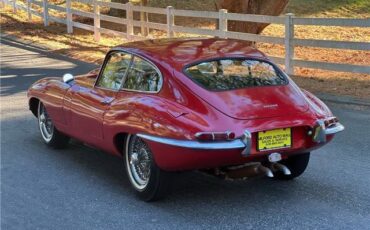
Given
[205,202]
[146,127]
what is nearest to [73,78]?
[146,127]

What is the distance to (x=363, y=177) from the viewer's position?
596cm

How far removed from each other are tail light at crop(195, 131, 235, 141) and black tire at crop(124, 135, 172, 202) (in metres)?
0.58

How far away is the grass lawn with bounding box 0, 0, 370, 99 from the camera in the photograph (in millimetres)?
11914

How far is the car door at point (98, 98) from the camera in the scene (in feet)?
19.4

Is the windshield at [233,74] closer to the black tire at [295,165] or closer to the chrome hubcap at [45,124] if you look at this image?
the black tire at [295,165]

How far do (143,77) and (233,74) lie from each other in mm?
887

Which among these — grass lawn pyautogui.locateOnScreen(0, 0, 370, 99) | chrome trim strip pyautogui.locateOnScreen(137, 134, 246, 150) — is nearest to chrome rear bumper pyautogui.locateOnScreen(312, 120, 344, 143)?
chrome trim strip pyautogui.locateOnScreen(137, 134, 246, 150)

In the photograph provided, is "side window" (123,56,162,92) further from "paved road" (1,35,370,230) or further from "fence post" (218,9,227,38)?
"fence post" (218,9,227,38)

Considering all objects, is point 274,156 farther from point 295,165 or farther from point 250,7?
point 250,7

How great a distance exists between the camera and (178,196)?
551cm

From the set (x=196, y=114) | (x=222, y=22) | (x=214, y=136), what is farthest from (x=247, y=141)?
(x=222, y=22)

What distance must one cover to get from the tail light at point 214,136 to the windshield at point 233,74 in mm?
607

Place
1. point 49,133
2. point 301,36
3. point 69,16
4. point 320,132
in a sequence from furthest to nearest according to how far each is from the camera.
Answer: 1. point 69,16
2. point 301,36
3. point 49,133
4. point 320,132

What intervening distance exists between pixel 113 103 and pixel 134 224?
54.7 inches
